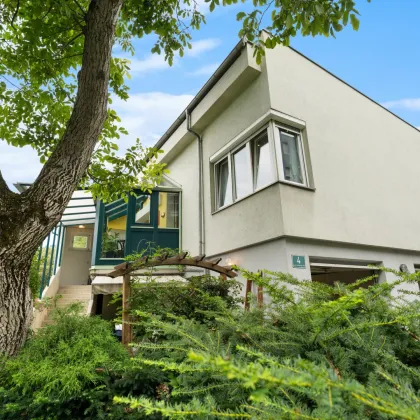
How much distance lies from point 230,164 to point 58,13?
554 centimetres

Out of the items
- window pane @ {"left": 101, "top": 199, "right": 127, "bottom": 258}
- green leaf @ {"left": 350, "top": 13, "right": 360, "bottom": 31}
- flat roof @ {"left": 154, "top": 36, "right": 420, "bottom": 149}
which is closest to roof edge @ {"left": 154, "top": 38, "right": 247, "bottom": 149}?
flat roof @ {"left": 154, "top": 36, "right": 420, "bottom": 149}

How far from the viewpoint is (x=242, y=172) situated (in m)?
8.24

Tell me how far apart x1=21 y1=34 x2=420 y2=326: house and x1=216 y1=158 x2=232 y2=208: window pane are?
0.12ft

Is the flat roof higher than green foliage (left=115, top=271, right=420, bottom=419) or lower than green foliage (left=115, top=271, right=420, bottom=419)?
higher

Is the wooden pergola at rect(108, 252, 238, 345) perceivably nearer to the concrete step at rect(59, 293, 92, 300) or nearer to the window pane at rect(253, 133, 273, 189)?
the window pane at rect(253, 133, 273, 189)

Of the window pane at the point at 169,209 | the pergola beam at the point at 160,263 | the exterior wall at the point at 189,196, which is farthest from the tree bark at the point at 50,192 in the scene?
the window pane at the point at 169,209

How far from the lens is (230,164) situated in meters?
8.67

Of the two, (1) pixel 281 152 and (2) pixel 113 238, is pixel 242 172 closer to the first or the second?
(1) pixel 281 152

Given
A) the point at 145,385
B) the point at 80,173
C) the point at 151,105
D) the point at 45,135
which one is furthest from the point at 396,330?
the point at 151,105

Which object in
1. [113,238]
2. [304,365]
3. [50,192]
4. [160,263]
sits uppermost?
[113,238]

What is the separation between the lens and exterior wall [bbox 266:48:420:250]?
691cm

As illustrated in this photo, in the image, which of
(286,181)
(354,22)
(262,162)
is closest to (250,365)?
(354,22)

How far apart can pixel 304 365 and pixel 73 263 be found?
17133 mm

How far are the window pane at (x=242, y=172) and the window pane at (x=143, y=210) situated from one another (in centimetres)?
430
